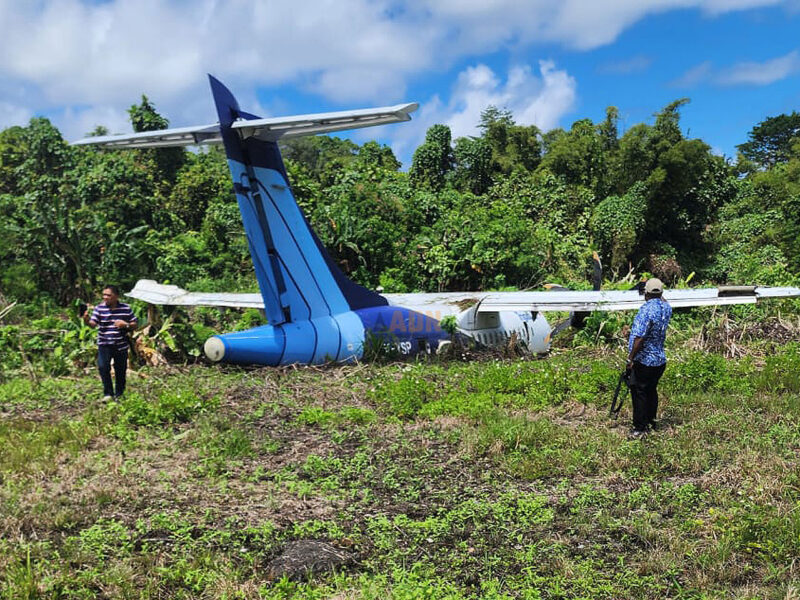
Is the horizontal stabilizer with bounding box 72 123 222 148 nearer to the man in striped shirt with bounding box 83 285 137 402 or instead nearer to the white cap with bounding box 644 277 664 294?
the man in striped shirt with bounding box 83 285 137 402

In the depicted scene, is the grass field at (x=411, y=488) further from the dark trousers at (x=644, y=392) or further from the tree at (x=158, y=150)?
the tree at (x=158, y=150)

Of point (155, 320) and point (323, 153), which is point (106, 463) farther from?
point (323, 153)

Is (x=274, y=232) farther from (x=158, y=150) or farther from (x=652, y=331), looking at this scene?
(x=158, y=150)

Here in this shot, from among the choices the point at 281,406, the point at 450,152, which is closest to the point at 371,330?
the point at 281,406

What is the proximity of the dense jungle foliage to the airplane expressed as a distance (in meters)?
2.47

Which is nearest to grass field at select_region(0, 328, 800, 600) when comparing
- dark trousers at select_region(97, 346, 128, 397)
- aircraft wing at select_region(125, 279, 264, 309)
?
dark trousers at select_region(97, 346, 128, 397)

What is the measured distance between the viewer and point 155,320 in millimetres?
12266

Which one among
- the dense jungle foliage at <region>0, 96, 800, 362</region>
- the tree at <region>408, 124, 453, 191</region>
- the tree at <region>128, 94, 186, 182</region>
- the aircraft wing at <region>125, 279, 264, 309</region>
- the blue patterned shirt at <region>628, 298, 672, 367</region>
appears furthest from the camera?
the tree at <region>408, 124, 453, 191</region>

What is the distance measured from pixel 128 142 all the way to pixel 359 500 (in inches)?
255

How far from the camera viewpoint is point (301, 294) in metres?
10.2

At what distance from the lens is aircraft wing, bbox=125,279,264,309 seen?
12.0 metres

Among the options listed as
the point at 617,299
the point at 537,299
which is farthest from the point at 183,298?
the point at 617,299

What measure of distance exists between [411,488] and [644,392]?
3031mm

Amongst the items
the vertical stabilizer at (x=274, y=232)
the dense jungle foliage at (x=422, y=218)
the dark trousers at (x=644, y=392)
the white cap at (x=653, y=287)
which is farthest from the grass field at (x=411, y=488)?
the dense jungle foliage at (x=422, y=218)
